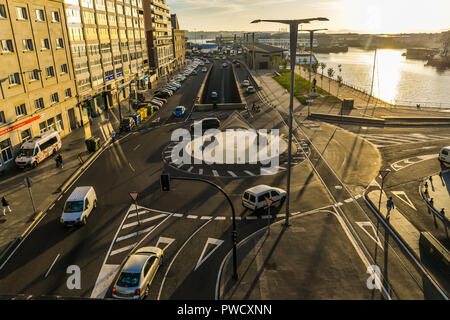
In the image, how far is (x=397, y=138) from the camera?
4125 centimetres

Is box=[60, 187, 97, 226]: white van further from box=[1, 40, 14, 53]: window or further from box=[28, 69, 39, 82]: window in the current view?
box=[28, 69, 39, 82]: window

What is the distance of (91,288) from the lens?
16953mm

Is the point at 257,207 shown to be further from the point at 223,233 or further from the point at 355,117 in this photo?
the point at 355,117

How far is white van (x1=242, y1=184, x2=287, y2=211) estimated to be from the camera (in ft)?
79.0

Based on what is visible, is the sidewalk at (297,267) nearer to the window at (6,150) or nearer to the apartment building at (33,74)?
the window at (6,150)

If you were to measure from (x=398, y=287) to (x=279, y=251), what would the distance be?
661 centimetres

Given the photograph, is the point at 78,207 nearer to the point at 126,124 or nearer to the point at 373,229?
the point at 373,229

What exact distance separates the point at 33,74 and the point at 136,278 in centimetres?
3479

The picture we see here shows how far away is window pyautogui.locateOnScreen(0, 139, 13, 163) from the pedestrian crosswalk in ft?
142

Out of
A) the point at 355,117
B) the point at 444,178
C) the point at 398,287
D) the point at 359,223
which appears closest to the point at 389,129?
the point at 355,117

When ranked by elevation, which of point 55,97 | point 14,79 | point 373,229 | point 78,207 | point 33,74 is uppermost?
point 33,74

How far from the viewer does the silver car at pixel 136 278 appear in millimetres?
15594

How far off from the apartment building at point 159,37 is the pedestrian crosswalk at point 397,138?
74477mm

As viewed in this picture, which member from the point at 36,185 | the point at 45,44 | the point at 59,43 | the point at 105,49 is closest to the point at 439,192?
the point at 36,185
